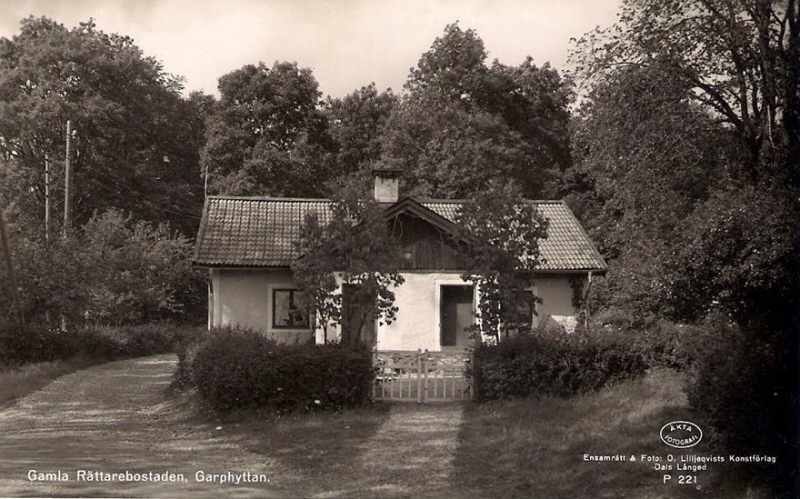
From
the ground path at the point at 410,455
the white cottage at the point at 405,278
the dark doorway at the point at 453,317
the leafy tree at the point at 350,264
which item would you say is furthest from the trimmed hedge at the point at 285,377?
the dark doorway at the point at 453,317

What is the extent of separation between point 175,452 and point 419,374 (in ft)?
14.0

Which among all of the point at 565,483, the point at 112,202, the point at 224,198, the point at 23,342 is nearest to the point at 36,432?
the point at 565,483

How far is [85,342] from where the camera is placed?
23781 millimetres

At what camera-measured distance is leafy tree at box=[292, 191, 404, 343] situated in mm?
13656

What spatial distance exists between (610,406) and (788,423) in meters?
4.36

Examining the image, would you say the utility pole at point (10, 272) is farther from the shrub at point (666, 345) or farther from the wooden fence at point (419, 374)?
the shrub at point (666, 345)

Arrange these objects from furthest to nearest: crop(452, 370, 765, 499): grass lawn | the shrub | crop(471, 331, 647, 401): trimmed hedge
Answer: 1. crop(471, 331, 647, 401): trimmed hedge
2. the shrub
3. crop(452, 370, 765, 499): grass lawn

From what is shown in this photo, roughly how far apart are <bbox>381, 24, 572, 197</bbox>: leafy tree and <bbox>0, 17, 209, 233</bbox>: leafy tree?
8374 millimetres

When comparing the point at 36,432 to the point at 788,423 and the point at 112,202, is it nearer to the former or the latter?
the point at 788,423

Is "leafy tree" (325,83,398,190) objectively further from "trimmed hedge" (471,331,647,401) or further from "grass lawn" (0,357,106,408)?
"trimmed hedge" (471,331,647,401)

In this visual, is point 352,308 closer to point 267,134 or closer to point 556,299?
point 556,299

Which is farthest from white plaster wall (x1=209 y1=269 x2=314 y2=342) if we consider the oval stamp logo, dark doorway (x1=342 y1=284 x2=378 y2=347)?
the oval stamp logo

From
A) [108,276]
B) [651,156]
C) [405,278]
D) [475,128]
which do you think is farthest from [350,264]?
[475,128]

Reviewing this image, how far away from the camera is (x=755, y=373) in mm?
7383
